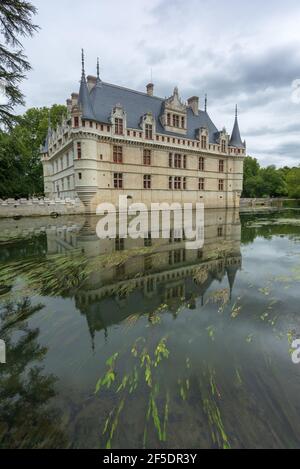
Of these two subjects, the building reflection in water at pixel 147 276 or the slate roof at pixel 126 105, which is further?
the slate roof at pixel 126 105

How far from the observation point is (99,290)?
5.27 metres

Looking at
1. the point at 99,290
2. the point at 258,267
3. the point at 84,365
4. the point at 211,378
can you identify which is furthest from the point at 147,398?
the point at 258,267

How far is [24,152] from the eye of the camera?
60.6 feet

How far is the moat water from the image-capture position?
210 cm

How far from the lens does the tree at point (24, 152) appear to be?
1676 cm

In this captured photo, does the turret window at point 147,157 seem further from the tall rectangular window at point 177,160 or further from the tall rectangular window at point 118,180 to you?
the tall rectangular window at point 177,160

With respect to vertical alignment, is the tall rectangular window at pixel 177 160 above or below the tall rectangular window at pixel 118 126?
below

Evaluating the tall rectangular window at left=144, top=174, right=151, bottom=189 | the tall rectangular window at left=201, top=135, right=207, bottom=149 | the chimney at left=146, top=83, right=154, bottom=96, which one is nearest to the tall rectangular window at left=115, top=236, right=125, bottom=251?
the tall rectangular window at left=144, top=174, right=151, bottom=189

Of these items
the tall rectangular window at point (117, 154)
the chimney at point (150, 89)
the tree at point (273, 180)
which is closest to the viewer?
the tall rectangular window at point (117, 154)

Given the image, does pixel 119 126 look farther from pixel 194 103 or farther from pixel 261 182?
pixel 261 182

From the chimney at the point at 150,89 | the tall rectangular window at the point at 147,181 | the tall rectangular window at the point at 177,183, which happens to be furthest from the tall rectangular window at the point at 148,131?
the tall rectangular window at the point at 177,183

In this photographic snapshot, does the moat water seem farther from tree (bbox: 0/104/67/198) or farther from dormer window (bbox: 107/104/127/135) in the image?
dormer window (bbox: 107/104/127/135)

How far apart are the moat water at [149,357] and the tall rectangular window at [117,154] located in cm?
1955

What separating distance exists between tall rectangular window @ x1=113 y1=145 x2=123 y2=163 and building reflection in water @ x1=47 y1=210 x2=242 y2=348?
16.0 metres
